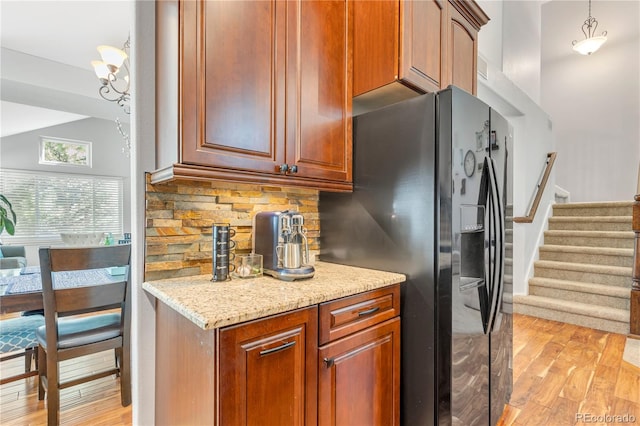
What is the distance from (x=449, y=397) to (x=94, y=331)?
2.03 metres

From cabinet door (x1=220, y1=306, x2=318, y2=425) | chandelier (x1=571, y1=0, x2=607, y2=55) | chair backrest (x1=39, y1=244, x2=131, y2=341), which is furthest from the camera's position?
chandelier (x1=571, y1=0, x2=607, y2=55)

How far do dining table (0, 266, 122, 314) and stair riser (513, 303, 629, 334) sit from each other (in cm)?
416

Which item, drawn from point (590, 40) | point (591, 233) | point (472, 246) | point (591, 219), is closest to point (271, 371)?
point (472, 246)

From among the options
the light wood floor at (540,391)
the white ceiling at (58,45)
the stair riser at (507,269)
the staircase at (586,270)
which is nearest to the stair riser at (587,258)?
the staircase at (586,270)

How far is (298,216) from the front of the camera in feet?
4.69

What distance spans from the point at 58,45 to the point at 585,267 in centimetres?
609

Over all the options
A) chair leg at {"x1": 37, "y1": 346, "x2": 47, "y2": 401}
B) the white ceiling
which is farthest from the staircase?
the white ceiling

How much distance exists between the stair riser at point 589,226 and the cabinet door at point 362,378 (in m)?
4.24

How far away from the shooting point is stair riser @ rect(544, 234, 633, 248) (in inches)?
151

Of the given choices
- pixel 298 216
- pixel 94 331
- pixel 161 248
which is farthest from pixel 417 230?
pixel 94 331

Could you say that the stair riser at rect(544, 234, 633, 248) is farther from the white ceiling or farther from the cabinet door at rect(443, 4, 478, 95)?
the white ceiling

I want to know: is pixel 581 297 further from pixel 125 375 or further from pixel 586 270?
pixel 125 375

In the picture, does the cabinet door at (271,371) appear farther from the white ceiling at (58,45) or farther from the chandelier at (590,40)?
the chandelier at (590,40)

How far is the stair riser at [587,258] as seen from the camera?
3600mm
